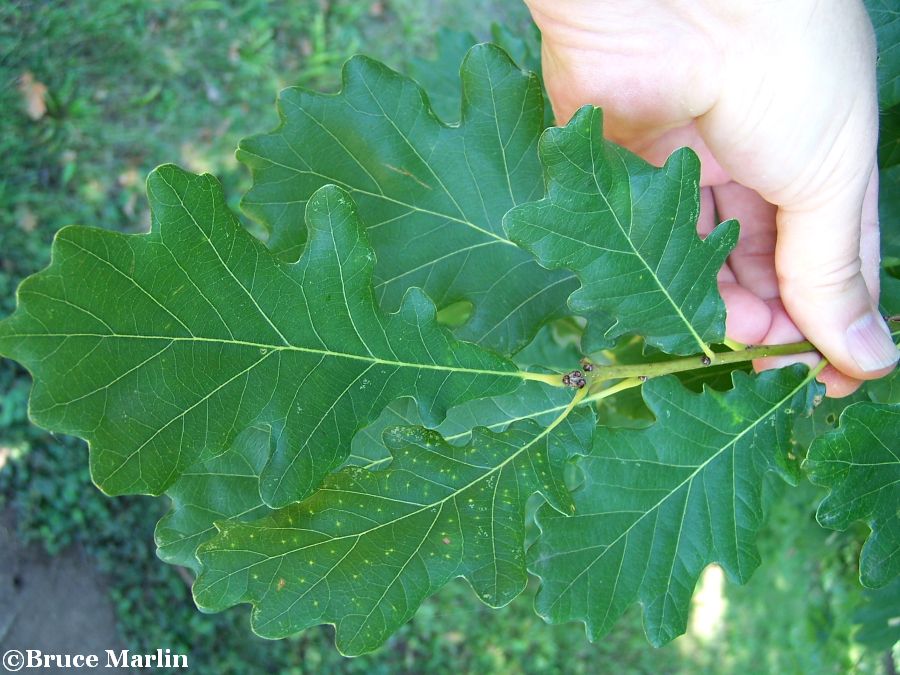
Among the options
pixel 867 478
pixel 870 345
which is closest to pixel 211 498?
pixel 867 478

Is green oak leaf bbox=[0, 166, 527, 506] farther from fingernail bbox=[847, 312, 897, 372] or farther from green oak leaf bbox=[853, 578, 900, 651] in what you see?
green oak leaf bbox=[853, 578, 900, 651]

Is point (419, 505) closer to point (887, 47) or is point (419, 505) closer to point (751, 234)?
point (751, 234)

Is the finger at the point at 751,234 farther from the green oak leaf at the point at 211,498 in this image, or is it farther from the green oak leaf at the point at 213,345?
the green oak leaf at the point at 211,498

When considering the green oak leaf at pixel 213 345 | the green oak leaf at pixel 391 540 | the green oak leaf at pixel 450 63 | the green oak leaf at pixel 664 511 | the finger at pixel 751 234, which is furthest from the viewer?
the green oak leaf at pixel 450 63

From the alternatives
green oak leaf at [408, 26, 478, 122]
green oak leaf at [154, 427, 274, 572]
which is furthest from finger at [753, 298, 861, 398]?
green oak leaf at [408, 26, 478, 122]

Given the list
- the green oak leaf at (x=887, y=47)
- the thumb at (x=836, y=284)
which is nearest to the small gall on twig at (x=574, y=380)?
the thumb at (x=836, y=284)

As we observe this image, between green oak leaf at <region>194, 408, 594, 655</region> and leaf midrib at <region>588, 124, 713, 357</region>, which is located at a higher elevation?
leaf midrib at <region>588, 124, 713, 357</region>
